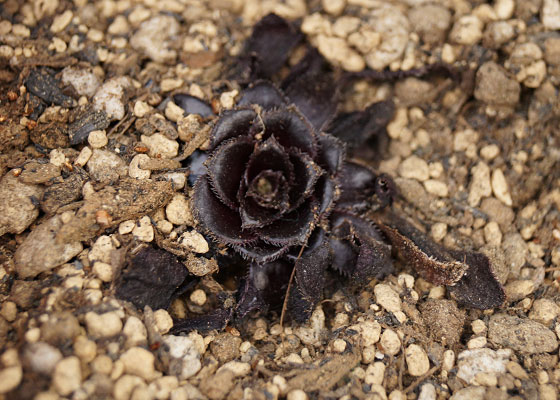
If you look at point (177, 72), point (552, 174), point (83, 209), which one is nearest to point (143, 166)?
point (83, 209)

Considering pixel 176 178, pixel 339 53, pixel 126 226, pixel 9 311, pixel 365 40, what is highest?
pixel 365 40

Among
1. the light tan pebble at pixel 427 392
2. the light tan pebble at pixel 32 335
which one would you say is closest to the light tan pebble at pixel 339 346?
the light tan pebble at pixel 427 392

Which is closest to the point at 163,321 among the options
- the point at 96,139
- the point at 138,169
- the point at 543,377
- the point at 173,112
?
the point at 138,169

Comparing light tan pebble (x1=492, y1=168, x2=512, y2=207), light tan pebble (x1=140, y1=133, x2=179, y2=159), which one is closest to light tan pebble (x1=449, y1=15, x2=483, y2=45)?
light tan pebble (x1=492, y1=168, x2=512, y2=207)

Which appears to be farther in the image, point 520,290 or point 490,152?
point 490,152

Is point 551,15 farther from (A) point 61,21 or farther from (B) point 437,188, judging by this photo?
(A) point 61,21

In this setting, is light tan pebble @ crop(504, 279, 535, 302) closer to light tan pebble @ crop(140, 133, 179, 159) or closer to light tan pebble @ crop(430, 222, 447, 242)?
light tan pebble @ crop(430, 222, 447, 242)
